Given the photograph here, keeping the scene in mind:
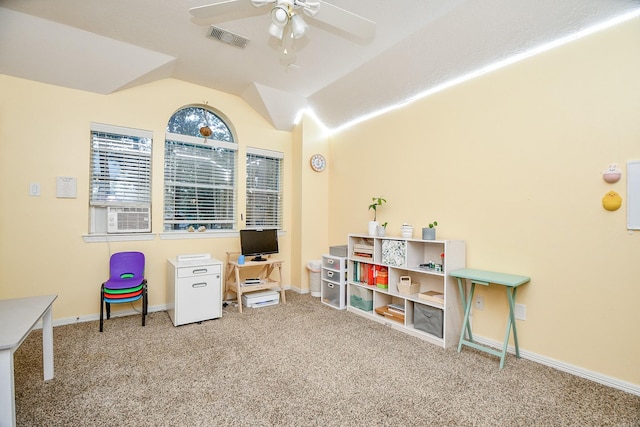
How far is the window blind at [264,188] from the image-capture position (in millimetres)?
4434

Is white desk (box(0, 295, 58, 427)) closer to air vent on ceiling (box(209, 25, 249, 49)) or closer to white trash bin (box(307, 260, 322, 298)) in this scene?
air vent on ceiling (box(209, 25, 249, 49))

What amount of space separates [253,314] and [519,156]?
3.27m

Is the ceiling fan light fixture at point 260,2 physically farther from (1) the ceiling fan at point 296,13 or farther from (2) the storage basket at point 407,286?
(2) the storage basket at point 407,286

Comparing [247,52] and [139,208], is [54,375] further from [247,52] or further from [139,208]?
[247,52]

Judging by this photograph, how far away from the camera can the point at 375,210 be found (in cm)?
385

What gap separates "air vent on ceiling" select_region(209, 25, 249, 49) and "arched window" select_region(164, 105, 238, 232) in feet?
4.29

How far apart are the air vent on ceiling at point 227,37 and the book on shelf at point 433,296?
3201 mm

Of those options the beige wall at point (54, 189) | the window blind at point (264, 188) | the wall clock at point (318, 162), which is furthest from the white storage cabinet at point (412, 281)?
the beige wall at point (54, 189)

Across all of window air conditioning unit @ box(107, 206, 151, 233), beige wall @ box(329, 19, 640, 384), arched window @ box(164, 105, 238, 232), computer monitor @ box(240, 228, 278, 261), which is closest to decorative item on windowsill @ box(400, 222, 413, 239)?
beige wall @ box(329, 19, 640, 384)

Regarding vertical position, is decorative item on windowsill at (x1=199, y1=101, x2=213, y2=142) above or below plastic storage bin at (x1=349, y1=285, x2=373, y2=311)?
above

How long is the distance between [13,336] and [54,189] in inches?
92.9

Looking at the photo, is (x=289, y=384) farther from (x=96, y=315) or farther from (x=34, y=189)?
(x=34, y=189)

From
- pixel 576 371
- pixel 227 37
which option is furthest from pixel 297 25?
pixel 576 371

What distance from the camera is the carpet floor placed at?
1.72 m
